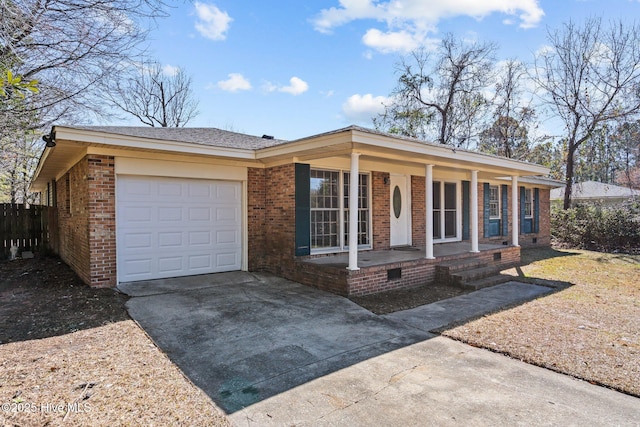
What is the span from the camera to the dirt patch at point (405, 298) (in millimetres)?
6140

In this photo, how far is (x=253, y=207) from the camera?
8.60m

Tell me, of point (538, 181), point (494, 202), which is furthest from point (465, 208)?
point (538, 181)

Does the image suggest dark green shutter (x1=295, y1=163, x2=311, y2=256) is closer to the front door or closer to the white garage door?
the white garage door

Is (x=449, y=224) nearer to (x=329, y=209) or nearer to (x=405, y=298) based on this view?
(x=329, y=209)

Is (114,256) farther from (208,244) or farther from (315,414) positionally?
(315,414)

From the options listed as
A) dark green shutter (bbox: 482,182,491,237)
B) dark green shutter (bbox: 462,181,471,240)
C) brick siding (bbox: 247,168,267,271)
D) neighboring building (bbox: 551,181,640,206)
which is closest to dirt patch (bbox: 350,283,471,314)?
brick siding (bbox: 247,168,267,271)

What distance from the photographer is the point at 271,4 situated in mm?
6730

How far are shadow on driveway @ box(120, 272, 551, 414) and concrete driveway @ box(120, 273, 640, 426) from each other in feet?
0.05

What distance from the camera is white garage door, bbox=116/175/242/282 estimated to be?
23.2 feet

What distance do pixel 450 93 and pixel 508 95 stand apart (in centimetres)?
364

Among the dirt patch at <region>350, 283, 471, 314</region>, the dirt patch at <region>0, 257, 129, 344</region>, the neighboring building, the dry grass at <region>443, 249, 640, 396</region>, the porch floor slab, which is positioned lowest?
the dry grass at <region>443, 249, 640, 396</region>

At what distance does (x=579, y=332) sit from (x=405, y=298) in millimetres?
2682

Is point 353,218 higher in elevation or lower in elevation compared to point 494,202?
lower

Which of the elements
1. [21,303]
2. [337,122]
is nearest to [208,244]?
[21,303]
